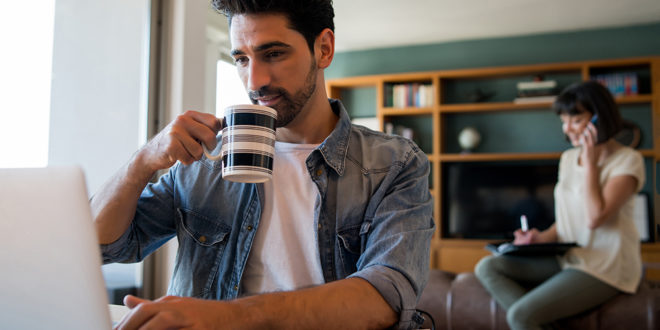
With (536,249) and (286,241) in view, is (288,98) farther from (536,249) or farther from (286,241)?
(536,249)

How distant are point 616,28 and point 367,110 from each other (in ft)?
8.37

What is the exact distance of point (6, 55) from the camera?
1.94m

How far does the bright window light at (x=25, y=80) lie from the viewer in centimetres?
194

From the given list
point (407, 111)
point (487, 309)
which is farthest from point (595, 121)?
point (407, 111)

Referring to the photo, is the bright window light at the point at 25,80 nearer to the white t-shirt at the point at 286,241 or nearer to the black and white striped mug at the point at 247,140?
the white t-shirt at the point at 286,241

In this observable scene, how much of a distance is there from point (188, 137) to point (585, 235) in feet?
6.64

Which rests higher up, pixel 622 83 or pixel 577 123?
pixel 622 83

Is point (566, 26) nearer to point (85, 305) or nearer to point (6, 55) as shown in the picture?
point (6, 55)

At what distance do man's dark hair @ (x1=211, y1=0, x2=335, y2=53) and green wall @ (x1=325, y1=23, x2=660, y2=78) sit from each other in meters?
4.64

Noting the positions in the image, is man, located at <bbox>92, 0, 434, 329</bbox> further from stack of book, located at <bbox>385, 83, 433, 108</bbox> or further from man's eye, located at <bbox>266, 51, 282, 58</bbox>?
stack of book, located at <bbox>385, 83, 433, 108</bbox>

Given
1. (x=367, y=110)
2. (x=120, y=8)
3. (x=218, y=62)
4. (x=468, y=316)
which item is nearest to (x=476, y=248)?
(x=367, y=110)

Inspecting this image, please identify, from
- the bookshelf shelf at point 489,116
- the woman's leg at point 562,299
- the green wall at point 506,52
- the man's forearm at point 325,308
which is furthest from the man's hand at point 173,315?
the green wall at point 506,52

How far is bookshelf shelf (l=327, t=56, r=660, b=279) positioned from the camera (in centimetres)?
494

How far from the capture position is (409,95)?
5.55m
